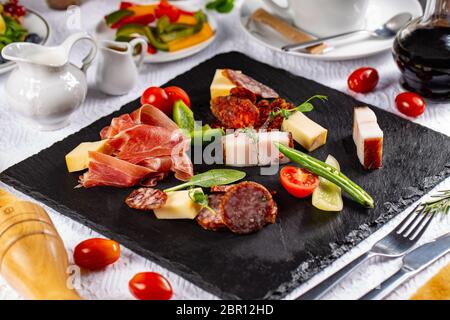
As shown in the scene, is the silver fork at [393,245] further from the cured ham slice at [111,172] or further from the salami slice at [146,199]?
the cured ham slice at [111,172]

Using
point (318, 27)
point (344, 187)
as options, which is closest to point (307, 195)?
point (344, 187)

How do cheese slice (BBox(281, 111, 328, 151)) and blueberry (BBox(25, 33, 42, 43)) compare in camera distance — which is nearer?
cheese slice (BBox(281, 111, 328, 151))

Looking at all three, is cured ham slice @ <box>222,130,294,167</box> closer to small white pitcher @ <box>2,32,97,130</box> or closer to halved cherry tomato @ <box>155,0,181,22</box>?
small white pitcher @ <box>2,32,97,130</box>

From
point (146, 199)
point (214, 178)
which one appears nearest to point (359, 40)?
point (214, 178)

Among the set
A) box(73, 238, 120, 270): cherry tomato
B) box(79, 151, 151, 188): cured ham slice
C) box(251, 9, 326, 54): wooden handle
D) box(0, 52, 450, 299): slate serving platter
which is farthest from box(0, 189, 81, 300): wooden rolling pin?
box(251, 9, 326, 54): wooden handle

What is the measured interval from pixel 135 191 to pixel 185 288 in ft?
1.76

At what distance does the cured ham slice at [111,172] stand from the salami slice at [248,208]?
0.46 meters

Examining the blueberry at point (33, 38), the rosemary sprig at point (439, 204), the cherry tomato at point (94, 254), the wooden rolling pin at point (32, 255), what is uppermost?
the wooden rolling pin at point (32, 255)

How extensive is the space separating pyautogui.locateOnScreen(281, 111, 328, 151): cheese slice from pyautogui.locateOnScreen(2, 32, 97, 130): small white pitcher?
3.41 ft

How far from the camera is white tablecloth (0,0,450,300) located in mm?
2646

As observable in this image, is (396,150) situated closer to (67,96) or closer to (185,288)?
(185,288)

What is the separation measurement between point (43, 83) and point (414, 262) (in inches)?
73.1

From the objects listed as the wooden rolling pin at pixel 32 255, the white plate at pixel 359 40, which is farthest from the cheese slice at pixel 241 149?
the white plate at pixel 359 40

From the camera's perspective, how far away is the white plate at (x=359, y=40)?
13.1 feet
